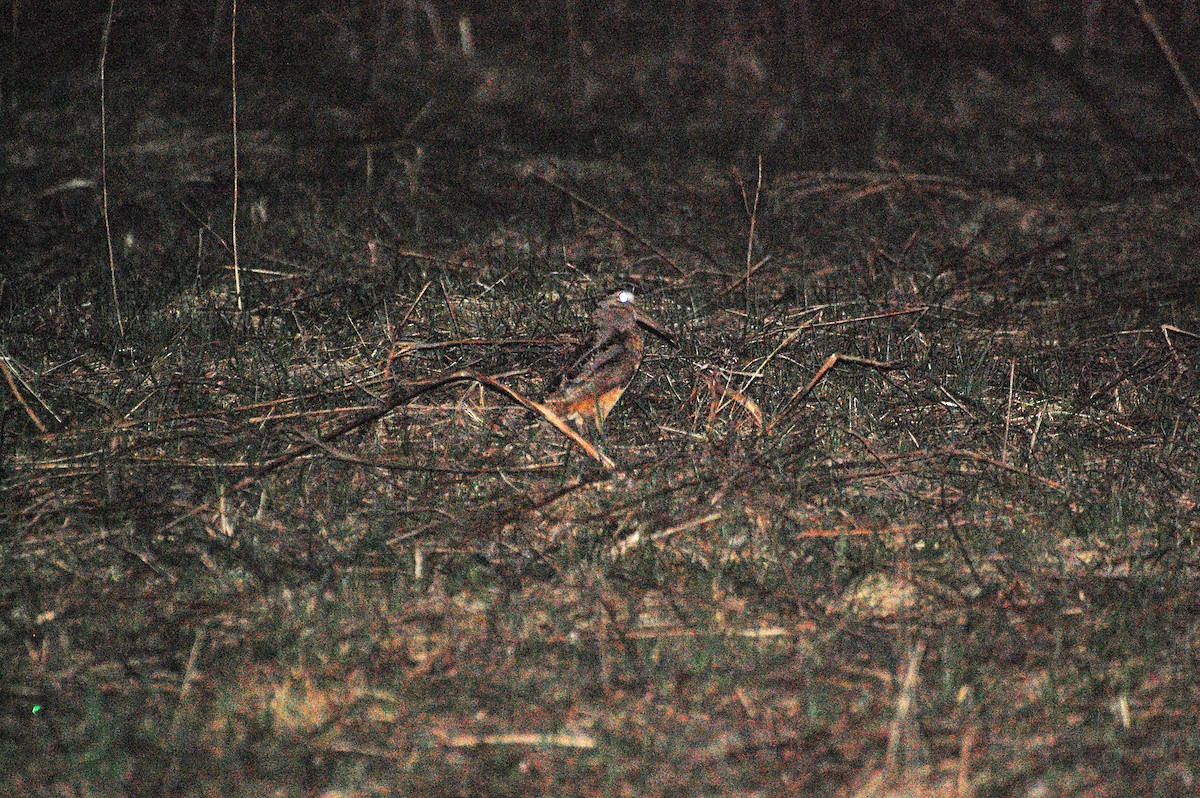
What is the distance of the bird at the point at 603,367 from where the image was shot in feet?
9.18

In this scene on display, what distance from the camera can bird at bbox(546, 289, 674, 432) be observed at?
2.80m

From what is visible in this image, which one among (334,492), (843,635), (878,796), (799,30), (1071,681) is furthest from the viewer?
(799,30)

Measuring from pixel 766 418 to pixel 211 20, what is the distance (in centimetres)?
420

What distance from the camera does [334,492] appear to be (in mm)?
2633

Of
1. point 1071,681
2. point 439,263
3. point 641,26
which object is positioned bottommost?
point 1071,681

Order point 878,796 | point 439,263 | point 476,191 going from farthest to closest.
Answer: point 476,191, point 439,263, point 878,796

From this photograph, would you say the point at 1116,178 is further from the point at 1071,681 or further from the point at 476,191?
the point at 1071,681

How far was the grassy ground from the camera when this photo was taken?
1948mm

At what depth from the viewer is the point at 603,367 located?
2834 mm

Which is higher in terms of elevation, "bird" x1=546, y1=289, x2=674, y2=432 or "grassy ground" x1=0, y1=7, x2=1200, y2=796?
"bird" x1=546, y1=289, x2=674, y2=432

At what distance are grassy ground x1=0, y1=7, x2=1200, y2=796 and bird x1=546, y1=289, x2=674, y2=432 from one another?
102 millimetres

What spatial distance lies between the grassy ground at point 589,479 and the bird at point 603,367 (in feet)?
0.34

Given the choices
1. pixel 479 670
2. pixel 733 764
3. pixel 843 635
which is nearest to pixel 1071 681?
pixel 843 635

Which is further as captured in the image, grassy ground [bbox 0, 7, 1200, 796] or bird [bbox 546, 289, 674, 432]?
bird [bbox 546, 289, 674, 432]
